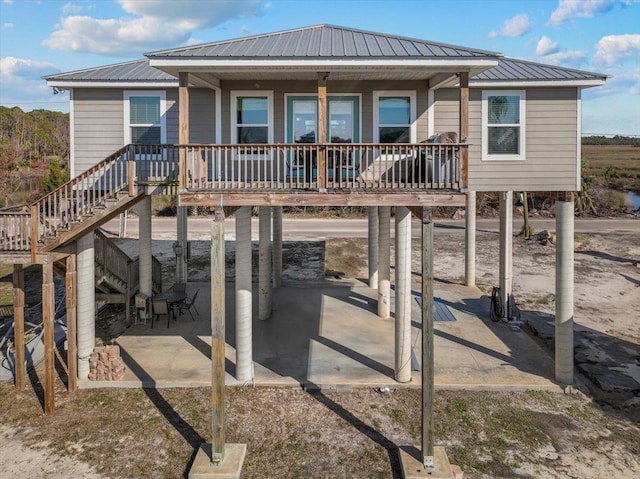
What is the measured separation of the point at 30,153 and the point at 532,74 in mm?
54078

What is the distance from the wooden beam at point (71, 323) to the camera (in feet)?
30.3

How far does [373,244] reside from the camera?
53.7 feet

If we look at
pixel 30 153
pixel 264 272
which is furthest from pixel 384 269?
pixel 30 153

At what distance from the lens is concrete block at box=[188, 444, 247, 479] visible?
672 cm

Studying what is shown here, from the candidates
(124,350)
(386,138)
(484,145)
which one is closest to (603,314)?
(484,145)

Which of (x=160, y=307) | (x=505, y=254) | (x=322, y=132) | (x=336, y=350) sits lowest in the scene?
(x=336, y=350)

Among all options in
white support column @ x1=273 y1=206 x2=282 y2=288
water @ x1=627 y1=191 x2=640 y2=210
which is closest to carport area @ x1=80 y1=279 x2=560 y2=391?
white support column @ x1=273 y1=206 x2=282 y2=288

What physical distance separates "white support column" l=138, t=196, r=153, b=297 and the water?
39334mm

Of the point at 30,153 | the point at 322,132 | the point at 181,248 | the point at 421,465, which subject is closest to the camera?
the point at 421,465

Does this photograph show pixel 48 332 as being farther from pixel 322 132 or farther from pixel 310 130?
pixel 310 130

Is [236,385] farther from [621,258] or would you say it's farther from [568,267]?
[621,258]

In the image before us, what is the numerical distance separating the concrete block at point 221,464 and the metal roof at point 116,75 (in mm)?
7437

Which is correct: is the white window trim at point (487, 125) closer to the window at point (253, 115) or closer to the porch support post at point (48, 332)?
the window at point (253, 115)

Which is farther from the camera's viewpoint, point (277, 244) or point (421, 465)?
point (277, 244)
